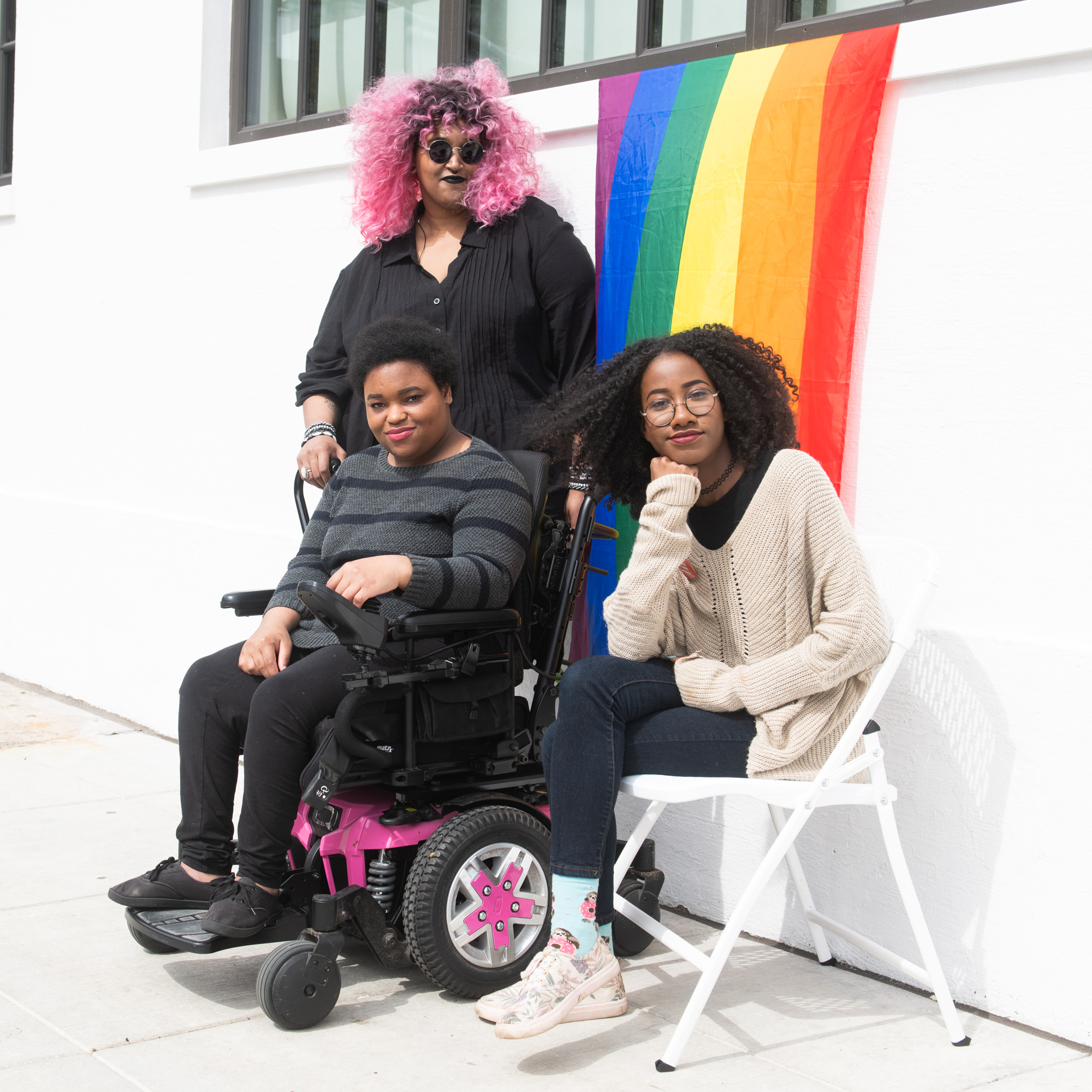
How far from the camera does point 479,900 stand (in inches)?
117

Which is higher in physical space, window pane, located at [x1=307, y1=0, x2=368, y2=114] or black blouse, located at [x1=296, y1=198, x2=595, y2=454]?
window pane, located at [x1=307, y1=0, x2=368, y2=114]

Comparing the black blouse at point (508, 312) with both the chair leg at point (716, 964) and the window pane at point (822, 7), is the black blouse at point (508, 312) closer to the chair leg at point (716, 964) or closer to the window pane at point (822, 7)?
the window pane at point (822, 7)

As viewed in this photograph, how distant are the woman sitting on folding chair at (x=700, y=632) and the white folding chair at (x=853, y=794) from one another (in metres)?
0.05

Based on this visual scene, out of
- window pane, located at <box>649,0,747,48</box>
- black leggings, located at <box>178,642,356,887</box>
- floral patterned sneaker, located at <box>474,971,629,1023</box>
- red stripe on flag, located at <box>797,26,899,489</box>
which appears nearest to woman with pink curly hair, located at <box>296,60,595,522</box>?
window pane, located at <box>649,0,747,48</box>

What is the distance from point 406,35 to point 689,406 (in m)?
2.88

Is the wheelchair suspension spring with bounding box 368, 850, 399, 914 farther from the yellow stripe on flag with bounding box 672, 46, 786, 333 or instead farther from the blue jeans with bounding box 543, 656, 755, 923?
the yellow stripe on flag with bounding box 672, 46, 786, 333

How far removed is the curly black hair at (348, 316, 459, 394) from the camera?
3221 mm

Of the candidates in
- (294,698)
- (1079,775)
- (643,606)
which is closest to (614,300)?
(643,606)

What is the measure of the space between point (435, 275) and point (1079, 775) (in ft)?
7.14

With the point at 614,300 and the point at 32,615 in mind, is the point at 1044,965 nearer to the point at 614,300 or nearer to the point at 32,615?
the point at 614,300

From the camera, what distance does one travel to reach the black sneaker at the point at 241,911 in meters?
2.80

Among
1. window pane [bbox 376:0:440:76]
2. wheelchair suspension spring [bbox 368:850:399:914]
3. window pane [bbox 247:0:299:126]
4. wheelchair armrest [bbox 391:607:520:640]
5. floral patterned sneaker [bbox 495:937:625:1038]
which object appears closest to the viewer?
floral patterned sneaker [bbox 495:937:625:1038]

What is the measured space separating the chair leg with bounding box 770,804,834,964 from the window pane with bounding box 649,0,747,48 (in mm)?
2214

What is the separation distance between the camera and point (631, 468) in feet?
10.2
